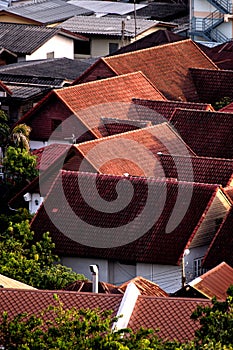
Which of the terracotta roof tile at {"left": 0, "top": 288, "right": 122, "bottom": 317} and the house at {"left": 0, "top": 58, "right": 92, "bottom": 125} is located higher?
the terracotta roof tile at {"left": 0, "top": 288, "right": 122, "bottom": 317}

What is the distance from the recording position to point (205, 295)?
36.1 m

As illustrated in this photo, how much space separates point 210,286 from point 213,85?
25.4 meters

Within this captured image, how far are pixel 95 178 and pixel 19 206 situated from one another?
12.7 ft

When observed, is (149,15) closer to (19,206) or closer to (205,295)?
(19,206)

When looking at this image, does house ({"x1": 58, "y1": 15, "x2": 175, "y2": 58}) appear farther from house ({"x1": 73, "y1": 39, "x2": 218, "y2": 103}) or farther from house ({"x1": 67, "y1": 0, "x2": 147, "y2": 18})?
house ({"x1": 73, "y1": 39, "x2": 218, "y2": 103})

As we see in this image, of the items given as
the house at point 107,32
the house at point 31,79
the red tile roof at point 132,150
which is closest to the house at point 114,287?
the red tile roof at point 132,150

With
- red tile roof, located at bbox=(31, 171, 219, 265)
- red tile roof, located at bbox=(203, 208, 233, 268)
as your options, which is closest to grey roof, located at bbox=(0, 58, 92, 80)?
red tile roof, located at bbox=(31, 171, 219, 265)

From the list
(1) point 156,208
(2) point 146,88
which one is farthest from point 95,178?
(2) point 146,88

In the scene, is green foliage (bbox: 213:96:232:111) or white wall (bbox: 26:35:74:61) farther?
white wall (bbox: 26:35:74:61)

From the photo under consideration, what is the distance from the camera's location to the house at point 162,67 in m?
60.8

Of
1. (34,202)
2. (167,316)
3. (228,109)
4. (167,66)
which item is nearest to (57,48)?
(167,66)

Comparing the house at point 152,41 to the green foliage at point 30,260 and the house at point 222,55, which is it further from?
the green foliage at point 30,260

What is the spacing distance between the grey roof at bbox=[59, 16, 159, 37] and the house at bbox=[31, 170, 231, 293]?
113 ft

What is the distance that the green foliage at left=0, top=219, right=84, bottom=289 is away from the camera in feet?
128
